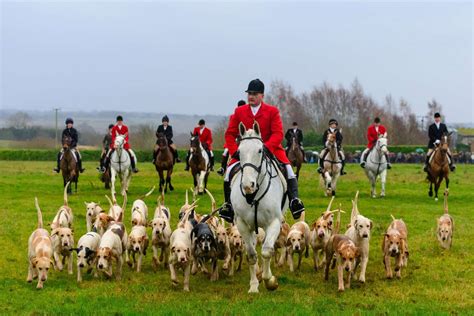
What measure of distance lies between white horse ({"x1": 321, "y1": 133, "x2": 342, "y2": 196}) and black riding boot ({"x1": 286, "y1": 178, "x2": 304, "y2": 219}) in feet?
40.5

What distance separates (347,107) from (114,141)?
66346 mm

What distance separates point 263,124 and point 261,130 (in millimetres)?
107

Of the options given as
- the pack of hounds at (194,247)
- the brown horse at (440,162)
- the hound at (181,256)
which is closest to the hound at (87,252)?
the pack of hounds at (194,247)

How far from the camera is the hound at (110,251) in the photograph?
30.8 feet

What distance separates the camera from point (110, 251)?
31.2 ft

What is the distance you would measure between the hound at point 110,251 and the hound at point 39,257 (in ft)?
2.24

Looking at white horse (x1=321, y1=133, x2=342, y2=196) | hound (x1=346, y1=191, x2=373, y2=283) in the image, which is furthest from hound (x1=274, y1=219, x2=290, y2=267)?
white horse (x1=321, y1=133, x2=342, y2=196)

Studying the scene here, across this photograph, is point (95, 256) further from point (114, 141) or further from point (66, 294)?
point (114, 141)

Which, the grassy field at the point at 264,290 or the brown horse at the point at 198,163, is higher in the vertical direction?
the brown horse at the point at 198,163

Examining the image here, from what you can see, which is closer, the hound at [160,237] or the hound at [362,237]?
the hound at [362,237]

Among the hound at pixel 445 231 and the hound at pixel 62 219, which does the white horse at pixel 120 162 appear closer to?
the hound at pixel 62 219

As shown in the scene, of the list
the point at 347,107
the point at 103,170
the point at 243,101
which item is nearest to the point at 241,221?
the point at 243,101

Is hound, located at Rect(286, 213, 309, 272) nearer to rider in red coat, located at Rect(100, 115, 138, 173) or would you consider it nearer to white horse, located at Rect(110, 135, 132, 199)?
white horse, located at Rect(110, 135, 132, 199)

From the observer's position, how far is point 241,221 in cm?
932
